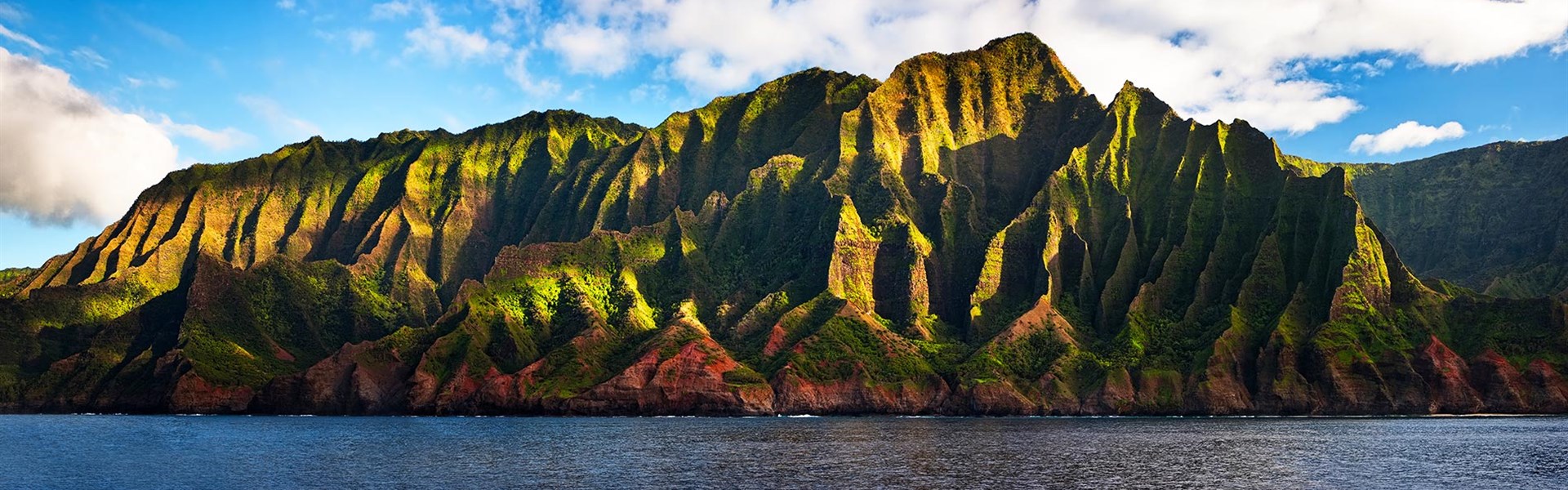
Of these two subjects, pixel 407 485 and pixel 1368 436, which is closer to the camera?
pixel 407 485

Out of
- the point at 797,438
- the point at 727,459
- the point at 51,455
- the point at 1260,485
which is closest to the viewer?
the point at 1260,485

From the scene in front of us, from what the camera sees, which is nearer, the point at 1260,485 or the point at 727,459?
the point at 1260,485

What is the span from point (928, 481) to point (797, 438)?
62538mm

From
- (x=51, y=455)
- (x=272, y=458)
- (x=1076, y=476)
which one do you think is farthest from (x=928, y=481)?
(x=51, y=455)

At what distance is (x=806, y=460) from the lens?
484ft

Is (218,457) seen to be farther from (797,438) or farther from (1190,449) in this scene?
(1190,449)

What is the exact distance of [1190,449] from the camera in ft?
529

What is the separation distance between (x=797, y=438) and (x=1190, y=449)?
51.0 meters

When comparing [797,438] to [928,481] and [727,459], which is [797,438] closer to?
[727,459]

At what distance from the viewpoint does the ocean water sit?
411ft

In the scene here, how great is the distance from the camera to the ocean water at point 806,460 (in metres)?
125

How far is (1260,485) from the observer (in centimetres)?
12069

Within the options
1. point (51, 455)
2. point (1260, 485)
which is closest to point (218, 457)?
point (51, 455)

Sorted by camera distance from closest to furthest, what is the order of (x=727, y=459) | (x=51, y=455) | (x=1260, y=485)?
(x=1260, y=485) → (x=727, y=459) → (x=51, y=455)
